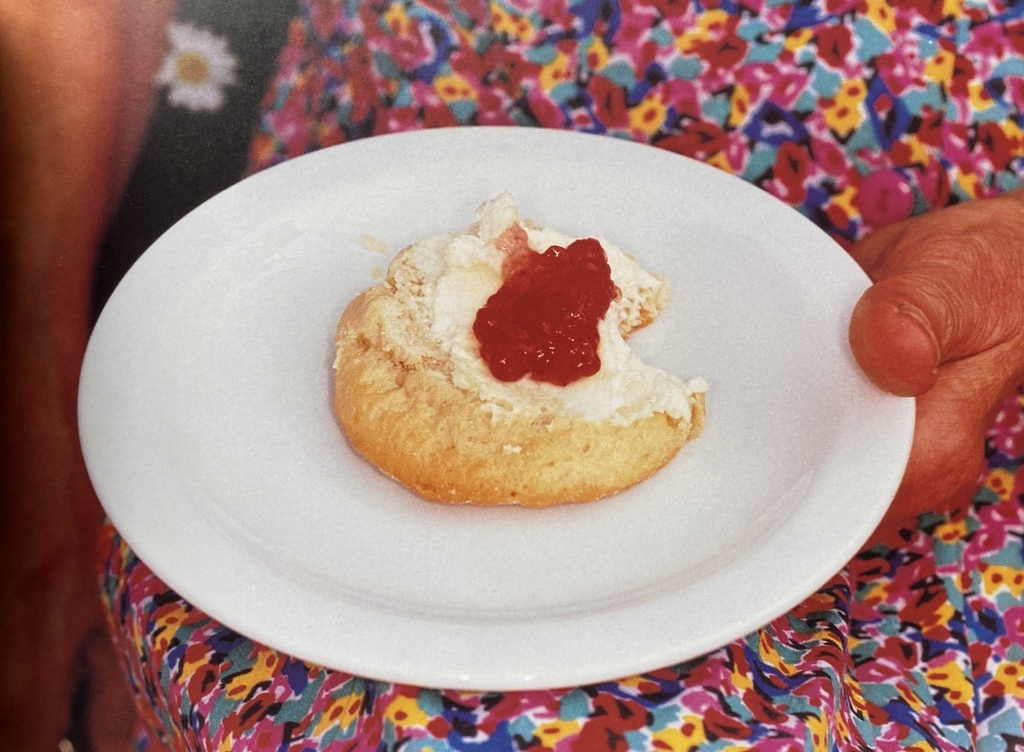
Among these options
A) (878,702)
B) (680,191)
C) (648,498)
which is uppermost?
(680,191)

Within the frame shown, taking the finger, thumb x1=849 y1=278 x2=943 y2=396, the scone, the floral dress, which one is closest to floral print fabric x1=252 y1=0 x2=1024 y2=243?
the floral dress

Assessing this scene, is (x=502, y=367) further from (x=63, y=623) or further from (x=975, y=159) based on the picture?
(x=975, y=159)

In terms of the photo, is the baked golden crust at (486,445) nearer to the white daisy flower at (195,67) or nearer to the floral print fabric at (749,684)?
the floral print fabric at (749,684)

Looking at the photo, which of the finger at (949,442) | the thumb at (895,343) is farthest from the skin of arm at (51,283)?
the finger at (949,442)

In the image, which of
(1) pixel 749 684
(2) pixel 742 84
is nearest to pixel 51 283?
(1) pixel 749 684

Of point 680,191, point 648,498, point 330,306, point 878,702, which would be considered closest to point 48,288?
point 330,306

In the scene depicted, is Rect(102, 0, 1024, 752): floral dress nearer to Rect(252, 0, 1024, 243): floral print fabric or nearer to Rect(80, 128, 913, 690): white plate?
Rect(252, 0, 1024, 243): floral print fabric

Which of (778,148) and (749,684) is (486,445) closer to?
(749,684)
